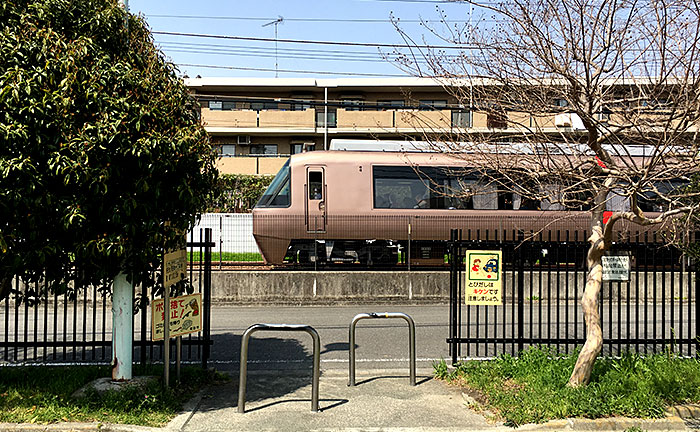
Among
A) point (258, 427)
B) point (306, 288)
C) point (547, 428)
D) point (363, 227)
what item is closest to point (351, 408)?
point (258, 427)

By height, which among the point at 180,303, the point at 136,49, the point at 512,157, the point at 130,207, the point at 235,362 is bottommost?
the point at 235,362

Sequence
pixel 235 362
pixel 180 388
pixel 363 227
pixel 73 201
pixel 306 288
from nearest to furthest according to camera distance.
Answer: pixel 73 201 → pixel 180 388 → pixel 235 362 → pixel 306 288 → pixel 363 227

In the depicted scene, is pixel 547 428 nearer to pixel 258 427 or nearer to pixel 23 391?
pixel 258 427

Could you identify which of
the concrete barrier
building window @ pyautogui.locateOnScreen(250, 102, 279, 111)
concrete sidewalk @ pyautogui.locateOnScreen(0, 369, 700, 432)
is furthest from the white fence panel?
building window @ pyautogui.locateOnScreen(250, 102, 279, 111)

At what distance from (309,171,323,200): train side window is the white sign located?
1076cm

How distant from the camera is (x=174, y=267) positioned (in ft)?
23.2

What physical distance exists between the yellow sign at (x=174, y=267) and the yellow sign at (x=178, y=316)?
261 millimetres

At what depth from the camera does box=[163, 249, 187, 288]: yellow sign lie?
22.5 ft

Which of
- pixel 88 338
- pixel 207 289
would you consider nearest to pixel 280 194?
pixel 88 338

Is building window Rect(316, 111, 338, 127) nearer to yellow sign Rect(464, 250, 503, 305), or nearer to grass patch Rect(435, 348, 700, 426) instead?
yellow sign Rect(464, 250, 503, 305)

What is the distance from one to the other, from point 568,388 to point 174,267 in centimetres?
442

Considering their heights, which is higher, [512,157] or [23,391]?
[512,157]

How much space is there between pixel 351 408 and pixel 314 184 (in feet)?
39.3

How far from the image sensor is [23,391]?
6.84 meters
